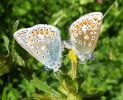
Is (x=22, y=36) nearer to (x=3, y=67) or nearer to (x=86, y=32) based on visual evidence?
(x=3, y=67)

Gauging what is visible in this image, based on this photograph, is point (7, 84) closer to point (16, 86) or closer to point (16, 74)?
point (16, 86)

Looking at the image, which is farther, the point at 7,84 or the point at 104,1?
the point at 104,1

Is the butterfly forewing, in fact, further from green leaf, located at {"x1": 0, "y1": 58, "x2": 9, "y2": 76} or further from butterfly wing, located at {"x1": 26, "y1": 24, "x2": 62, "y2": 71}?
green leaf, located at {"x1": 0, "y1": 58, "x2": 9, "y2": 76}

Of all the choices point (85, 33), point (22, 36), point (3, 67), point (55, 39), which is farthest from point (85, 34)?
point (3, 67)

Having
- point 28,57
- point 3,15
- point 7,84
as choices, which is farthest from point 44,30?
point 3,15

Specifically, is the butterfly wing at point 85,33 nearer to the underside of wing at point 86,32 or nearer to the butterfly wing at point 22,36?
the underside of wing at point 86,32

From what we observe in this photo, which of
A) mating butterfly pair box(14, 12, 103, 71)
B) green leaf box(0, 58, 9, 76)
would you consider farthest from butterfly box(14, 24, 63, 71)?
green leaf box(0, 58, 9, 76)

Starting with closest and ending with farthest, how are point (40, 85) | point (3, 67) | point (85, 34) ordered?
point (40, 85)
point (3, 67)
point (85, 34)
